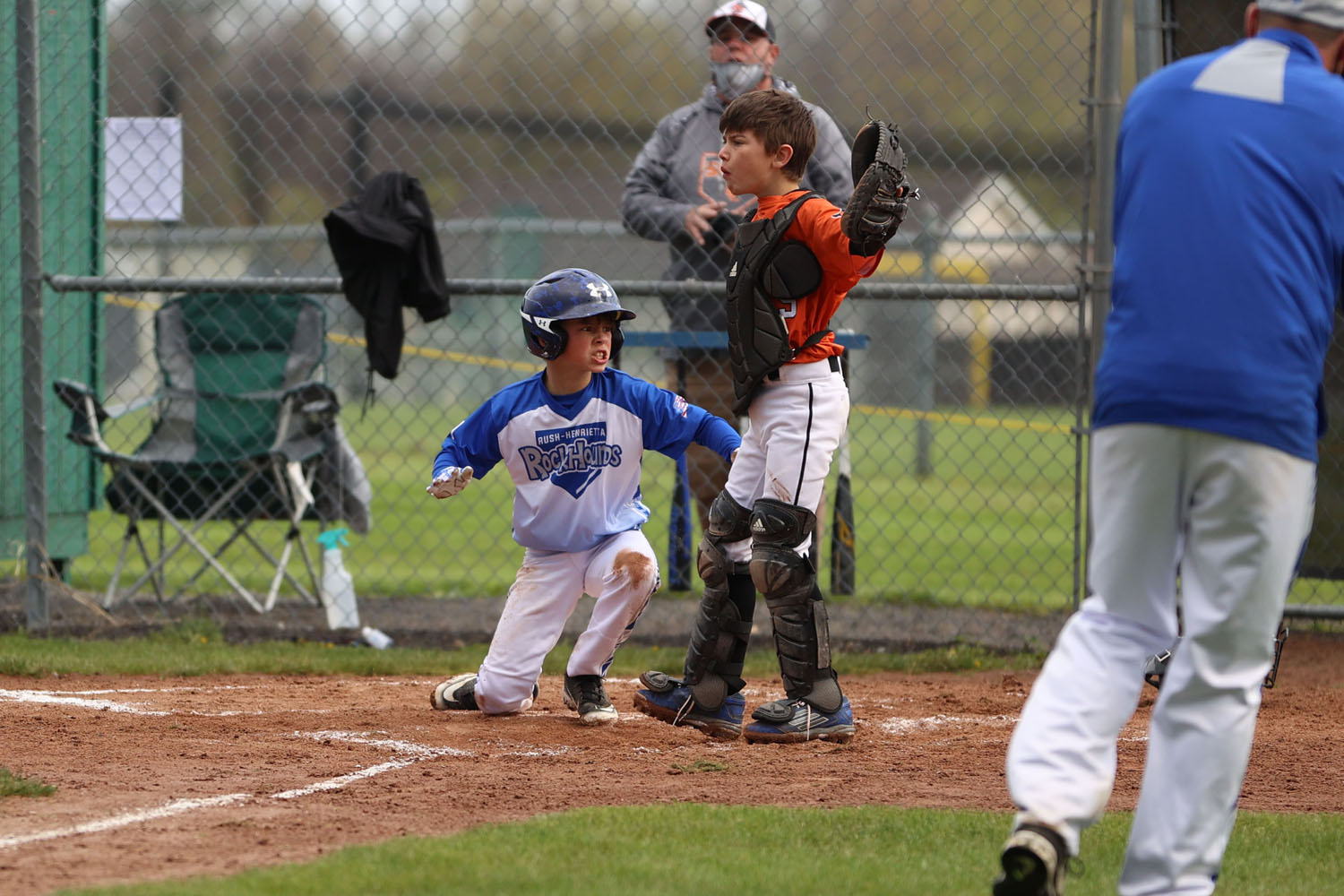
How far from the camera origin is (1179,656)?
9.74ft

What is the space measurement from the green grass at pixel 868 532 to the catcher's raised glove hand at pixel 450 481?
302 cm

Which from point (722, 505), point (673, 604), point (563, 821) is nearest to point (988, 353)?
point (673, 604)

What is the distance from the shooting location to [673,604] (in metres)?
8.00

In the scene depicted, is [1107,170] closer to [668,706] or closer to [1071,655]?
[668,706]

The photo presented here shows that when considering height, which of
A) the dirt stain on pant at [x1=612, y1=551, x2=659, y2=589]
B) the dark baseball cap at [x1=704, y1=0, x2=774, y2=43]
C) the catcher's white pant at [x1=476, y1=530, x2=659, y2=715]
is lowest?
the catcher's white pant at [x1=476, y1=530, x2=659, y2=715]

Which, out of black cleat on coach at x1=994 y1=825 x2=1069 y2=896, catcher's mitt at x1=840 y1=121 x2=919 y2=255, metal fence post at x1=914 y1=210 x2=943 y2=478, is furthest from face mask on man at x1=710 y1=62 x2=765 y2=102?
metal fence post at x1=914 y1=210 x2=943 y2=478

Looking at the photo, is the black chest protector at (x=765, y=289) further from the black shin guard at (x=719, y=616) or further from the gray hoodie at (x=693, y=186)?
the gray hoodie at (x=693, y=186)

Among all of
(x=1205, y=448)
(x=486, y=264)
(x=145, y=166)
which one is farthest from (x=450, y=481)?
(x=486, y=264)

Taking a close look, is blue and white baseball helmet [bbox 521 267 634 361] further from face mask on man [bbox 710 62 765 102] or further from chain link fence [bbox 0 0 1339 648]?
face mask on man [bbox 710 62 765 102]

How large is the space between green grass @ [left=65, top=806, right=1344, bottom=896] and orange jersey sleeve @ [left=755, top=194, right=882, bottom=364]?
153 centimetres

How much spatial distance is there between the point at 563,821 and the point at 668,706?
1.44 meters

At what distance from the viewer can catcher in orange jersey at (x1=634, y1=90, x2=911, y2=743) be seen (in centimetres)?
469

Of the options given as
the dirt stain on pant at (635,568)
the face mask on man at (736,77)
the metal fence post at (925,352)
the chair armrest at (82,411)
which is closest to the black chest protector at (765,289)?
the dirt stain on pant at (635,568)

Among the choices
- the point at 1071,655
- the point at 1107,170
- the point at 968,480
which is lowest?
the point at 968,480
